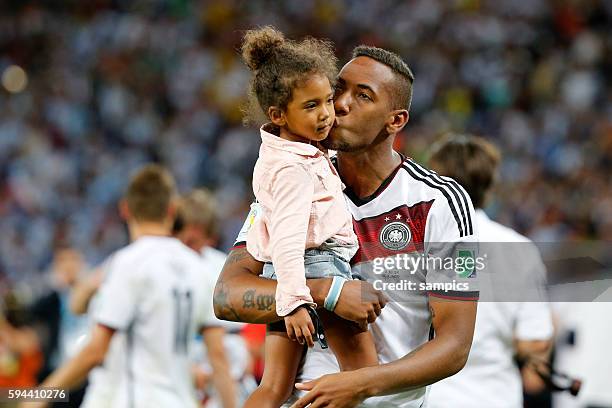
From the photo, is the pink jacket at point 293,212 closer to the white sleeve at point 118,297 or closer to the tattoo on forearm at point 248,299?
the tattoo on forearm at point 248,299

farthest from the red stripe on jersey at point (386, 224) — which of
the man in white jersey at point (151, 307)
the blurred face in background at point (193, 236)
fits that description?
the blurred face in background at point (193, 236)

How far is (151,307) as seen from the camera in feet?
17.5

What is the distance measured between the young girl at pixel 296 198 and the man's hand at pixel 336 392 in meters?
0.14

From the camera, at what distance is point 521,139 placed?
14.5 metres

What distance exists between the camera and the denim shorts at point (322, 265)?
3.16 m

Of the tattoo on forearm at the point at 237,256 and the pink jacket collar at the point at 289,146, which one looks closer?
the pink jacket collar at the point at 289,146

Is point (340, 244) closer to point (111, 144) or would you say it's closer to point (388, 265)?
point (388, 265)

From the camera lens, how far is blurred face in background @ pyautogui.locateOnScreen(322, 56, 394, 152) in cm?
339

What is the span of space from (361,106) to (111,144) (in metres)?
13.4

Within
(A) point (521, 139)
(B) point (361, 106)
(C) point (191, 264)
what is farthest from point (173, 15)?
(B) point (361, 106)

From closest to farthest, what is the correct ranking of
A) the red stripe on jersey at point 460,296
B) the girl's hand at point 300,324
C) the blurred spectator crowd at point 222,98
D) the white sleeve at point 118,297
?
the girl's hand at point 300,324 < the red stripe on jersey at point 460,296 < the white sleeve at point 118,297 < the blurred spectator crowd at point 222,98

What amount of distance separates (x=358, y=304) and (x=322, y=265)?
189 mm

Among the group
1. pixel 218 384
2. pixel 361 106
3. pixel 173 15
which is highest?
pixel 173 15

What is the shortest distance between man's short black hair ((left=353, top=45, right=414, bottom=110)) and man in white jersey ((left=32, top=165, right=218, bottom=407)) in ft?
7.24
